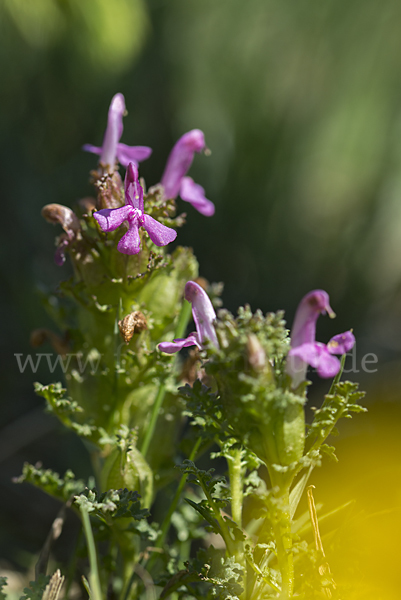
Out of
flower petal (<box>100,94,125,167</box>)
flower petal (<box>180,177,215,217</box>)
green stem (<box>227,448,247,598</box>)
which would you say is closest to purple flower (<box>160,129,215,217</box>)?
flower petal (<box>180,177,215,217</box>)

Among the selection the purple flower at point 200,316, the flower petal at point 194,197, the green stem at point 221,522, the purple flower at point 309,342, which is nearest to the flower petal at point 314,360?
the purple flower at point 309,342

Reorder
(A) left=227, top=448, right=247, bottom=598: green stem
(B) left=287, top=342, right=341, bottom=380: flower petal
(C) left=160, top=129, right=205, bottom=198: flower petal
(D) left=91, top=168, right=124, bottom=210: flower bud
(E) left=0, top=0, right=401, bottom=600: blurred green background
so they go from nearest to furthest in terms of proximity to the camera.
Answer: (B) left=287, top=342, right=341, bottom=380: flower petal, (A) left=227, top=448, right=247, bottom=598: green stem, (D) left=91, top=168, right=124, bottom=210: flower bud, (C) left=160, top=129, right=205, bottom=198: flower petal, (E) left=0, top=0, right=401, bottom=600: blurred green background

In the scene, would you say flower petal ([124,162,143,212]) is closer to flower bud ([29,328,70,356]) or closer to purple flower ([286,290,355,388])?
purple flower ([286,290,355,388])

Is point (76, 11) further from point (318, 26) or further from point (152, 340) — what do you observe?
point (318, 26)

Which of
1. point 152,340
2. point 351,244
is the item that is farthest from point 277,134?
point 152,340

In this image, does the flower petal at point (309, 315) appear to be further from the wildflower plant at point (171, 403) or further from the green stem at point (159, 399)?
the green stem at point (159, 399)

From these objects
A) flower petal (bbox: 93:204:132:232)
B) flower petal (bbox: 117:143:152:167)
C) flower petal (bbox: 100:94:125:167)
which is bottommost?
flower petal (bbox: 93:204:132:232)

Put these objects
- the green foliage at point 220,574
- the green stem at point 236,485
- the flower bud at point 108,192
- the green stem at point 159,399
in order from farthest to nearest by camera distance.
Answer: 1. the green stem at point 159,399
2. the flower bud at point 108,192
3. the green stem at point 236,485
4. the green foliage at point 220,574

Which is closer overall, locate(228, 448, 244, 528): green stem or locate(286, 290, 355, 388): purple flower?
locate(286, 290, 355, 388): purple flower

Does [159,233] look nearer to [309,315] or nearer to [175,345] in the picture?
[175,345]
